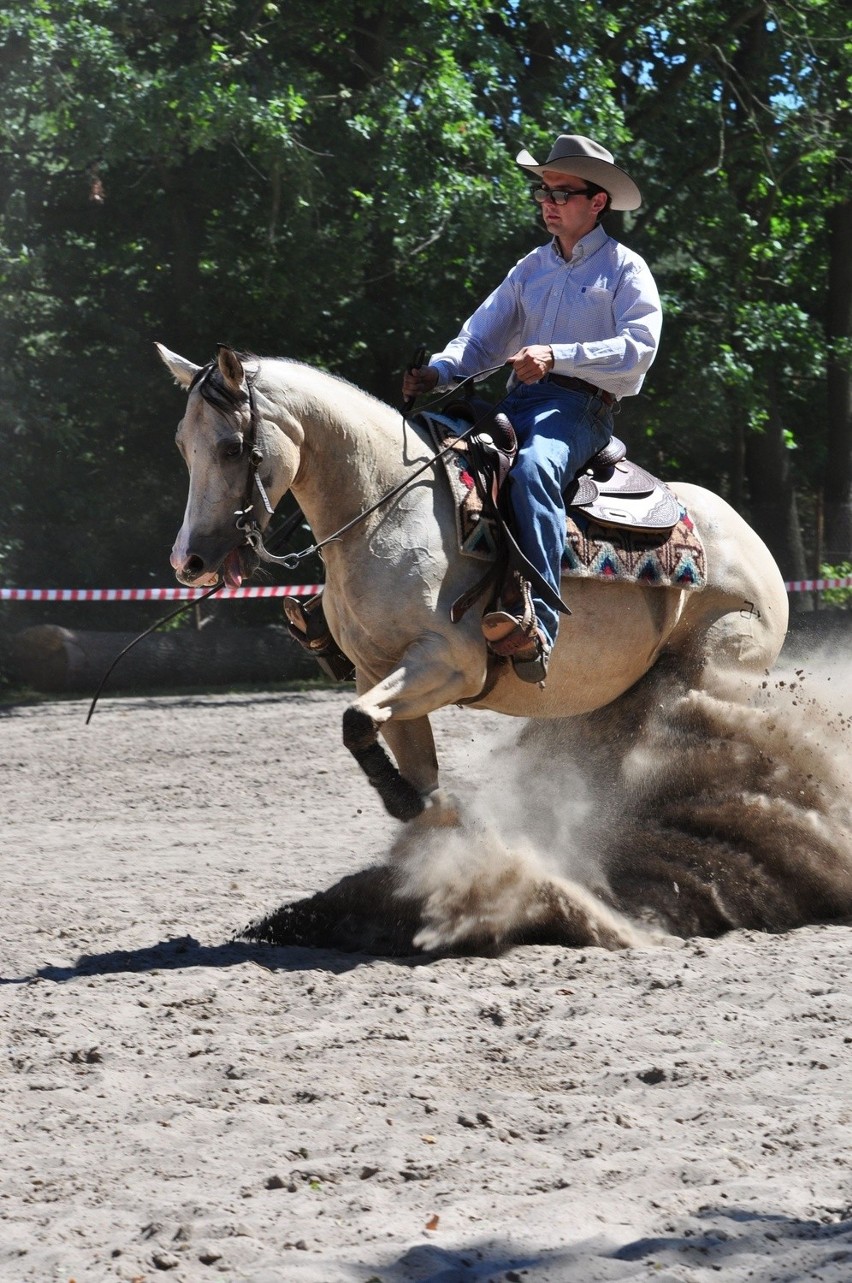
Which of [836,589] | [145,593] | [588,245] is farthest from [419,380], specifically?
[836,589]

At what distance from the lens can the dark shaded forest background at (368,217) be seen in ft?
48.3

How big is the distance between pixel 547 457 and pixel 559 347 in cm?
41

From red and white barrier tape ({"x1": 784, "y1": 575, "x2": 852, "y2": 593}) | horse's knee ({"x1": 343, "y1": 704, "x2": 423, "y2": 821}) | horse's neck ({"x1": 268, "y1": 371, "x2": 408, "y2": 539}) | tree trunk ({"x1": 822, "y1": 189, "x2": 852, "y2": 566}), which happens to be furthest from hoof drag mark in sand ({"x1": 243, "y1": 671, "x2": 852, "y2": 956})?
tree trunk ({"x1": 822, "y1": 189, "x2": 852, "y2": 566})

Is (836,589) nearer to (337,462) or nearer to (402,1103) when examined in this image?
(337,462)

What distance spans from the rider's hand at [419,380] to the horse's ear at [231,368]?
41.2 inches

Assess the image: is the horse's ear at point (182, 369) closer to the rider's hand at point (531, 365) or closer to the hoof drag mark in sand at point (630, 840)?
the rider's hand at point (531, 365)

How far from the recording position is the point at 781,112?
17.8 meters

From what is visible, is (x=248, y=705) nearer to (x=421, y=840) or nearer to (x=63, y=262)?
(x=63, y=262)

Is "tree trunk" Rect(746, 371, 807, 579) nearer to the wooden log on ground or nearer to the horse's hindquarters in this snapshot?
the wooden log on ground

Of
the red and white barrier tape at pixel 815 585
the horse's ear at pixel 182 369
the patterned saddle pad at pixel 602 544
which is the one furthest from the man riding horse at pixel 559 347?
the red and white barrier tape at pixel 815 585

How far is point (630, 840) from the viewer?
251 inches

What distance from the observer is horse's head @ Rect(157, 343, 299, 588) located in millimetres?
5105

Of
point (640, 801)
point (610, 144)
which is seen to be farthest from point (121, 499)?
point (640, 801)

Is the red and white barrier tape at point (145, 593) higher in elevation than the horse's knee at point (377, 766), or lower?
lower
